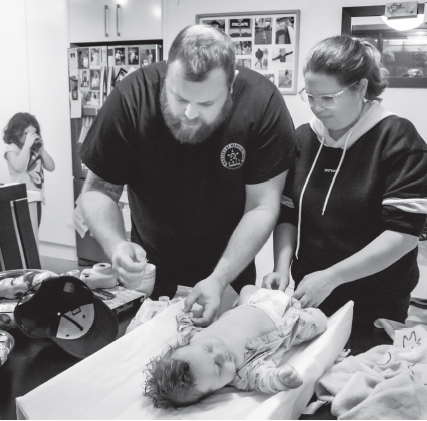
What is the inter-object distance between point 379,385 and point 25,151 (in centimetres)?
382

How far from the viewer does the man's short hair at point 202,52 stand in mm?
1412

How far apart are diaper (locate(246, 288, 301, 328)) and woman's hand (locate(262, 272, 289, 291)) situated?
0.29 feet

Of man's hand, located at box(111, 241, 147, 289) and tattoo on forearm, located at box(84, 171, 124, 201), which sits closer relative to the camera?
man's hand, located at box(111, 241, 147, 289)

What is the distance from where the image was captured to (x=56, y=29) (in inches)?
173

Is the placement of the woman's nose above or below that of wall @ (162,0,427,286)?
below

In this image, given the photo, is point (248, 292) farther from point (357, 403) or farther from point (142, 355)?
point (357, 403)

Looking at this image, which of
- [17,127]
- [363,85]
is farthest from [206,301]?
[17,127]

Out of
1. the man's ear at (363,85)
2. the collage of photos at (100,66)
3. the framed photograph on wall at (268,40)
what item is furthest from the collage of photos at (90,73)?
the man's ear at (363,85)

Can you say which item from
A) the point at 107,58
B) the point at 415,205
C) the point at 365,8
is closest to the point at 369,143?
the point at 415,205

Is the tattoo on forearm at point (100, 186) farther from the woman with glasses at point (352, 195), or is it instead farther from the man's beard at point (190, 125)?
the woman with glasses at point (352, 195)

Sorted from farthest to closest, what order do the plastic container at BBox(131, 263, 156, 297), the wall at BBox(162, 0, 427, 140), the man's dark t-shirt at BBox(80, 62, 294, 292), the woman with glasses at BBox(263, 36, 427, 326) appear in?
the wall at BBox(162, 0, 427, 140) → the man's dark t-shirt at BBox(80, 62, 294, 292) → the woman with glasses at BBox(263, 36, 427, 326) → the plastic container at BBox(131, 263, 156, 297)

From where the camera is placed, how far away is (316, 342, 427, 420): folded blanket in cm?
97

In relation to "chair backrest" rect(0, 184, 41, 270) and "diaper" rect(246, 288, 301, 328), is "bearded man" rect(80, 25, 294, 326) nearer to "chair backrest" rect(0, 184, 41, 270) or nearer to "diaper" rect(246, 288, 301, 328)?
"diaper" rect(246, 288, 301, 328)

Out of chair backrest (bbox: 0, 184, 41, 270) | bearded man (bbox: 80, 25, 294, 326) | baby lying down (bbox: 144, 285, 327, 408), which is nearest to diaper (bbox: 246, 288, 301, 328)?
baby lying down (bbox: 144, 285, 327, 408)
